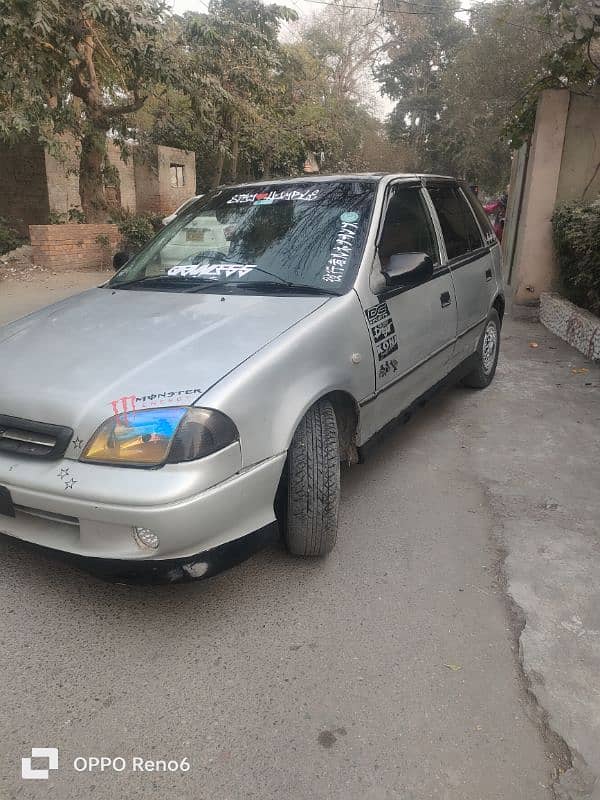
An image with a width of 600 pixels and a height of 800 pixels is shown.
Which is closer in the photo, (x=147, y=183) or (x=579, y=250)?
(x=579, y=250)

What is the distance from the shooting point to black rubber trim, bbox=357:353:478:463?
11.2ft

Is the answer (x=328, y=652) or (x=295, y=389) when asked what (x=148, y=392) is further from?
(x=328, y=652)

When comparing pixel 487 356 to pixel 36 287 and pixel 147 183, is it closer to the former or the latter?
pixel 36 287

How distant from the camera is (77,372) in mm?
2535

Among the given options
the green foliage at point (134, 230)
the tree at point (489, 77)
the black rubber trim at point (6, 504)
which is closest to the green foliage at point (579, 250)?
the black rubber trim at point (6, 504)

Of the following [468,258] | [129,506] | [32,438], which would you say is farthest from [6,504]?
[468,258]

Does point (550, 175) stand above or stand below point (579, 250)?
above

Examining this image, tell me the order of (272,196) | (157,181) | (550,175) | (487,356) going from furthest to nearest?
(157,181) < (550,175) < (487,356) < (272,196)

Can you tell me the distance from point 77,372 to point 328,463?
112 centimetres

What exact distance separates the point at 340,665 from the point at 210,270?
2176 millimetres

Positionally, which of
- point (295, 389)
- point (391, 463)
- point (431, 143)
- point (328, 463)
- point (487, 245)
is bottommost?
point (391, 463)

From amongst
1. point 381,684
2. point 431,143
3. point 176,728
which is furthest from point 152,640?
point 431,143

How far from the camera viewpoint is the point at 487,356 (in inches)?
221
